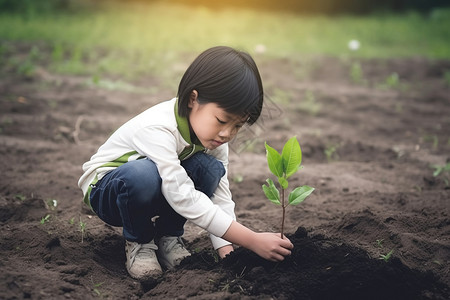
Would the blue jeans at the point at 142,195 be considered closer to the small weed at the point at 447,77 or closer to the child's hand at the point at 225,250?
the child's hand at the point at 225,250

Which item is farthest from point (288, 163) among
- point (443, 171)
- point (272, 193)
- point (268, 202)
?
point (443, 171)

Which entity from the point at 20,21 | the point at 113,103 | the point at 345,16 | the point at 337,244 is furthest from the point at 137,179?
the point at 345,16

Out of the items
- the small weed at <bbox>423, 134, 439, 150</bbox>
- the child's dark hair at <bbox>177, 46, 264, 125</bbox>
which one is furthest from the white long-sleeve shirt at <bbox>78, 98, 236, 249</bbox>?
the small weed at <bbox>423, 134, 439, 150</bbox>

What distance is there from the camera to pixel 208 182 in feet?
7.99

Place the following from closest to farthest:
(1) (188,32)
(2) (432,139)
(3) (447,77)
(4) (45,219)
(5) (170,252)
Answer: (5) (170,252) < (4) (45,219) < (2) (432,139) < (3) (447,77) < (1) (188,32)

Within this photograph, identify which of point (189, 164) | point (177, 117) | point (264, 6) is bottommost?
point (264, 6)

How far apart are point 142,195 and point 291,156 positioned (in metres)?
0.64

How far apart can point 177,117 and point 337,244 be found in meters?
0.90

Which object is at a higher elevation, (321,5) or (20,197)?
(20,197)

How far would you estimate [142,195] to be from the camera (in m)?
2.20

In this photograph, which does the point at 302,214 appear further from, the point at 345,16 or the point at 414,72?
the point at 345,16

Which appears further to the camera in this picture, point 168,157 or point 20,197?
point 20,197

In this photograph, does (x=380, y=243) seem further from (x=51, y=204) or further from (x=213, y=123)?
(x=51, y=204)

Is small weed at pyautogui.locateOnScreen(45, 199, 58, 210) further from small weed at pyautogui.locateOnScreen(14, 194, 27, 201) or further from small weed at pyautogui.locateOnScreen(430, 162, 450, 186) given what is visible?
small weed at pyautogui.locateOnScreen(430, 162, 450, 186)
